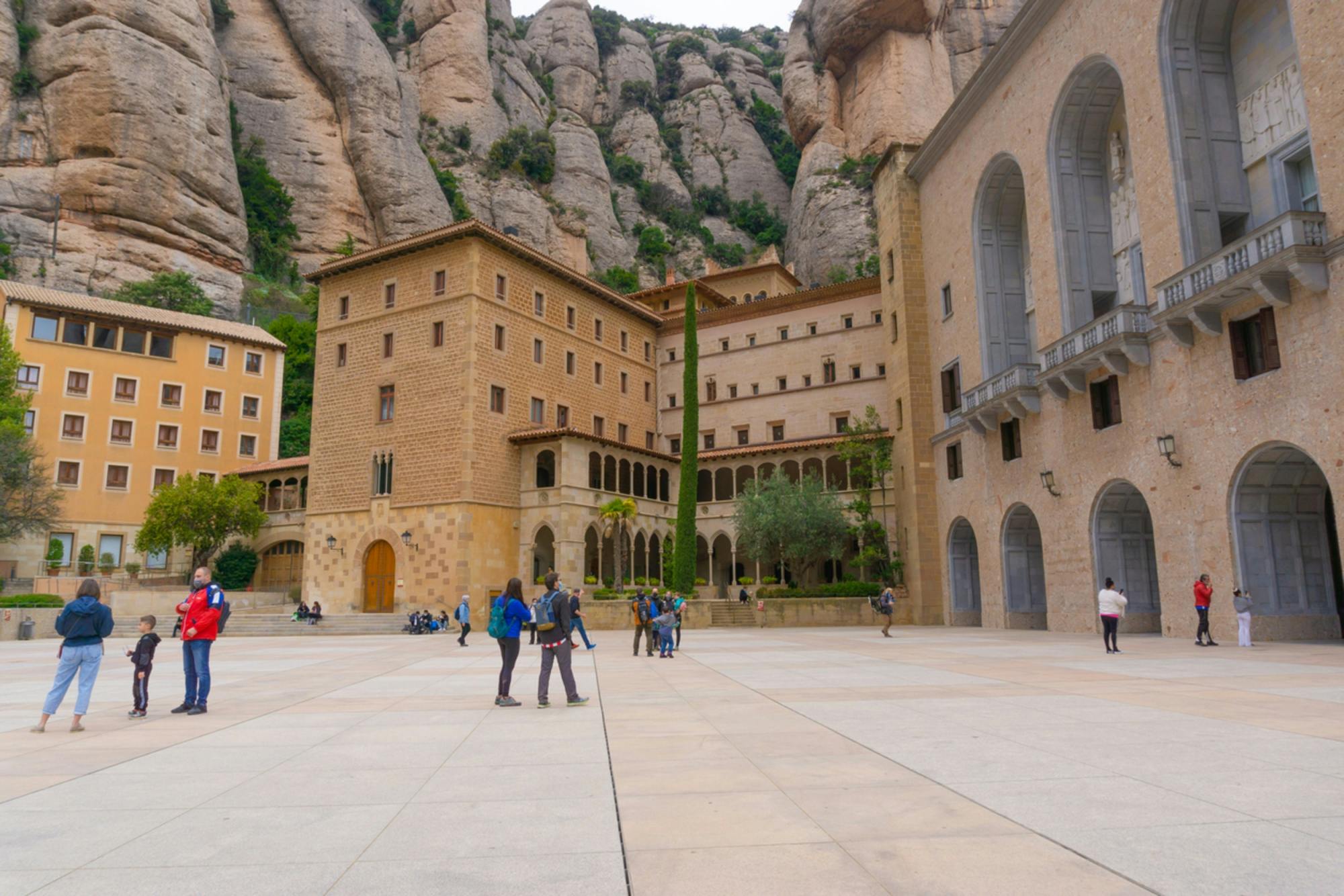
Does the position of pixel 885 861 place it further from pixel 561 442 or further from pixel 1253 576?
pixel 561 442

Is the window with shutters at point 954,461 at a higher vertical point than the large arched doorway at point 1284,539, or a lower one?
higher

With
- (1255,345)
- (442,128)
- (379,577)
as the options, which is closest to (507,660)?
(1255,345)

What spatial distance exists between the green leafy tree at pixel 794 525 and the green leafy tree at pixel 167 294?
4300 cm

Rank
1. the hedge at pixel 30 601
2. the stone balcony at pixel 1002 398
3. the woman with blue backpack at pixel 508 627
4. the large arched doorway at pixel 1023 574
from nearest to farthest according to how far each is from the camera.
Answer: the woman with blue backpack at pixel 508 627, the stone balcony at pixel 1002 398, the large arched doorway at pixel 1023 574, the hedge at pixel 30 601

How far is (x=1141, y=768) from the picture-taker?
6.18 metres

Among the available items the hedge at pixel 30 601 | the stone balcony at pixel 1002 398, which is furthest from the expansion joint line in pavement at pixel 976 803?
the hedge at pixel 30 601

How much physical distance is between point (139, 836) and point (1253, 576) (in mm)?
21611

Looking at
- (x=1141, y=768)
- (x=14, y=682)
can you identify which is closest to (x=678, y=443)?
(x=14, y=682)

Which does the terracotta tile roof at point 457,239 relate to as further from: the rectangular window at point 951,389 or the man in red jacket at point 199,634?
the man in red jacket at point 199,634

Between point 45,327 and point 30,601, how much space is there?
20925 millimetres

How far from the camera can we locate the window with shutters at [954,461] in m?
34.7

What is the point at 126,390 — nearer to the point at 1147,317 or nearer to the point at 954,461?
the point at 954,461

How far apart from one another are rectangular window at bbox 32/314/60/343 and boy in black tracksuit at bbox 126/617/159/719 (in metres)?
47.5

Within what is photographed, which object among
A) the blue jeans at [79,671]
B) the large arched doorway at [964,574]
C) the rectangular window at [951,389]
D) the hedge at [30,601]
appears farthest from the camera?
the rectangular window at [951,389]
